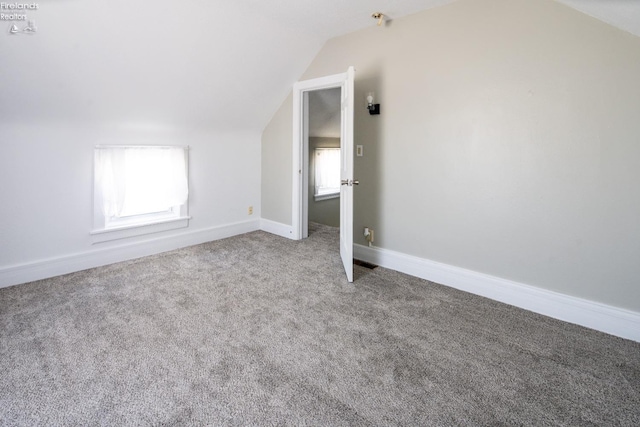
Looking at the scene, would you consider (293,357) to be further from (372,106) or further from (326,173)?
(326,173)

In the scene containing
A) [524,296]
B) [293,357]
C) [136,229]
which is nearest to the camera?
[293,357]

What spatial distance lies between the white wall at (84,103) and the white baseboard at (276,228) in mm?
1236

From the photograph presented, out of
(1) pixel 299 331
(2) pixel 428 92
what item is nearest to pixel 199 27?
(2) pixel 428 92

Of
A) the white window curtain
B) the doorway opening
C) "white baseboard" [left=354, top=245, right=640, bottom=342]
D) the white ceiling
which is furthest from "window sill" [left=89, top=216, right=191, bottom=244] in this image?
the white ceiling

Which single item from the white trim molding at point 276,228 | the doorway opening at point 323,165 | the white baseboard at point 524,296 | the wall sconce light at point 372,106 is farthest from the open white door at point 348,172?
the doorway opening at point 323,165

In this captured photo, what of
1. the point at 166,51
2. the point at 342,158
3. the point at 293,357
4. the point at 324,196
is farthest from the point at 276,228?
the point at 293,357

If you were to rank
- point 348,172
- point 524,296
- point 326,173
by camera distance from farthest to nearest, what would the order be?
point 326,173
point 348,172
point 524,296

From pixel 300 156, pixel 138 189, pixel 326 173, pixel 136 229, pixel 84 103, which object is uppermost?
pixel 84 103

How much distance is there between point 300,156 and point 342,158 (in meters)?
1.03

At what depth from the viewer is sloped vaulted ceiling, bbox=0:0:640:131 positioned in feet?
7.96

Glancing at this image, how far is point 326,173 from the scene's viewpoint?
6.32 metres

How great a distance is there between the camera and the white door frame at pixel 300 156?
4195 mm

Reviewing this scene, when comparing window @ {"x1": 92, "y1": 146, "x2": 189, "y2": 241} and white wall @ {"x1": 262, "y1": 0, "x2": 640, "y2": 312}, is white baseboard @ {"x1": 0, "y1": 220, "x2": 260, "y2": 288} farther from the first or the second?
white wall @ {"x1": 262, "y1": 0, "x2": 640, "y2": 312}

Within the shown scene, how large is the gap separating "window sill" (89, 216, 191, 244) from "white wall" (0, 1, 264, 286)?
2.8 inches
